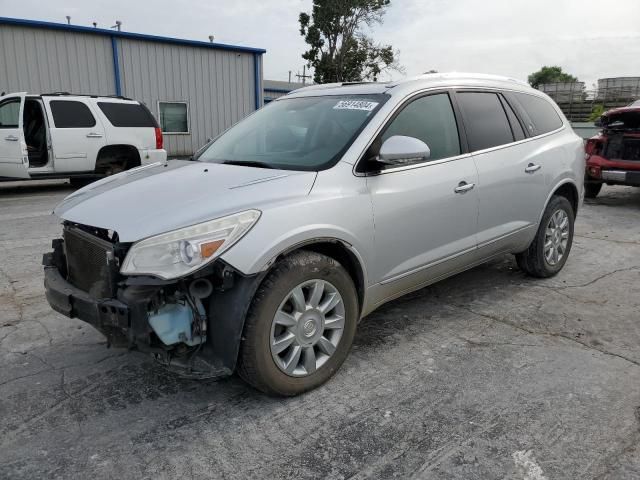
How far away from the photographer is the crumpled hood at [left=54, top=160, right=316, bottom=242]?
2.54m

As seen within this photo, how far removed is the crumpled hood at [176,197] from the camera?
2541 mm

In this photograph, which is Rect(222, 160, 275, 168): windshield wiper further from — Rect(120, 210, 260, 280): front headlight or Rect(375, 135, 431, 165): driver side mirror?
Rect(120, 210, 260, 280): front headlight

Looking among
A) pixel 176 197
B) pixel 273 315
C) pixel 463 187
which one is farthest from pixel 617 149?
pixel 176 197

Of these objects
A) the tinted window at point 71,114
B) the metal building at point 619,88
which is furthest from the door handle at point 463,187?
the metal building at point 619,88

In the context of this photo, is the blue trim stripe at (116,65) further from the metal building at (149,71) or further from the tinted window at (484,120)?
the tinted window at (484,120)

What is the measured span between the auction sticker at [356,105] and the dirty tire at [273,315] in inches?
44.7

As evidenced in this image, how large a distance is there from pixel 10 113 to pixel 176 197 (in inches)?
360

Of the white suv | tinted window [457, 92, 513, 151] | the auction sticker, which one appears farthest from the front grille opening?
the white suv

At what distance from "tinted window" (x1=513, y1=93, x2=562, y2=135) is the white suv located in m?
8.65

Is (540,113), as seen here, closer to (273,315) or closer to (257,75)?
(273,315)

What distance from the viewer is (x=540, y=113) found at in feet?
15.7

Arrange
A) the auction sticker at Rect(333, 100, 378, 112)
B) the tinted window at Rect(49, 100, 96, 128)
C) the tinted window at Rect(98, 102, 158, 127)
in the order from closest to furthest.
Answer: the auction sticker at Rect(333, 100, 378, 112) → the tinted window at Rect(49, 100, 96, 128) → the tinted window at Rect(98, 102, 158, 127)

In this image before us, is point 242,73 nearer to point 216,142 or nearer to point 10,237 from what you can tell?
point 10,237

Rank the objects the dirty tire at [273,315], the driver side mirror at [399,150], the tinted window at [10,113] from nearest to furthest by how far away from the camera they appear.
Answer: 1. the dirty tire at [273,315]
2. the driver side mirror at [399,150]
3. the tinted window at [10,113]
